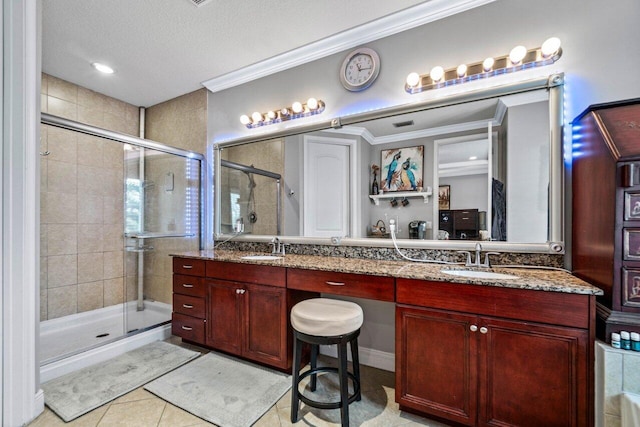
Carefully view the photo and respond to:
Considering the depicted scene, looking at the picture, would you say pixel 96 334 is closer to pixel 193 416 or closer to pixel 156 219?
pixel 156 219

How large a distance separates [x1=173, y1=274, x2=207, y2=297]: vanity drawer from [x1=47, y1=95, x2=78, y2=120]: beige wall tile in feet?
7.11

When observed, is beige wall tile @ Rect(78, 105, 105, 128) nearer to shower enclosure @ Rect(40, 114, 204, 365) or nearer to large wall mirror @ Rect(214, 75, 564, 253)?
shower enclosure @ Rect(40, 114, 204, 365)

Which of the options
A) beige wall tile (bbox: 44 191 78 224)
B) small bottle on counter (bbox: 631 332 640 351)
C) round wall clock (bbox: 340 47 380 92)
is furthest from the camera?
beige wall tile (bbox: 44 191 78 224)

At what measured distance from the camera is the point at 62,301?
9.32ft

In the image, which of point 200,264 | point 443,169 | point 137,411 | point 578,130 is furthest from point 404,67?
point 137,411

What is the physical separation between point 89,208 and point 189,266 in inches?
65.6

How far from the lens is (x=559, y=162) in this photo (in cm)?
159

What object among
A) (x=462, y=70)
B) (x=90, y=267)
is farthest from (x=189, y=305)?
(x=462, y=70)

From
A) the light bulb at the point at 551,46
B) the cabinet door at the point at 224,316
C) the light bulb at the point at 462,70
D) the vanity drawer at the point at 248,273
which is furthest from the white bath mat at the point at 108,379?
the light bulb at the point at 551,46

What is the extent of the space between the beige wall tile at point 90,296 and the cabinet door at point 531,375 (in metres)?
3.71

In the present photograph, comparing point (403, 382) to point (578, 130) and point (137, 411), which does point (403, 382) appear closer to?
point (137, 411)

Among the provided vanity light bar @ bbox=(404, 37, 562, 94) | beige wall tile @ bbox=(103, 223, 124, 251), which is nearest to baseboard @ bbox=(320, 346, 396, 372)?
vanity light bar @ bbox=(404, 37, 562, 94)

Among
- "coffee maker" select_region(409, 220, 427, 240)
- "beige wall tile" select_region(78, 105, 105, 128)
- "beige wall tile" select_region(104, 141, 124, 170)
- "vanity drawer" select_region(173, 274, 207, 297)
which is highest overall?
"beige wall tile" select_region(78, 105, 105, 128)

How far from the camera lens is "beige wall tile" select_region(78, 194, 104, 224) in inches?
118
